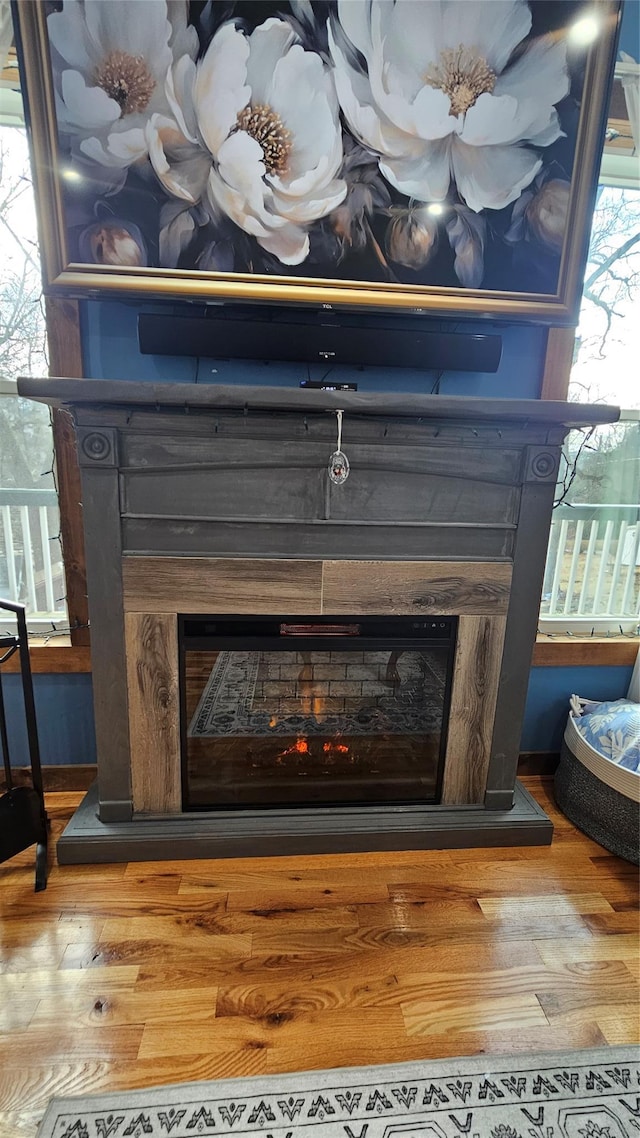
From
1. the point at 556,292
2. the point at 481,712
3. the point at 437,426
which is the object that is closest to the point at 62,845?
the point at 481,712

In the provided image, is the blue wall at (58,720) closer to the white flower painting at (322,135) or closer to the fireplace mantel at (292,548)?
the fireplace mantel at (292,548)

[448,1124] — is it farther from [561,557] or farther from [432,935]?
[561,557]

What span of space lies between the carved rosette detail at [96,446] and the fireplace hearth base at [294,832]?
42.2 inches

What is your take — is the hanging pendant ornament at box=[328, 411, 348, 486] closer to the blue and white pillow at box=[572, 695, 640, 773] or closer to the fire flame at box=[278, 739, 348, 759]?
the fire flame at box=[278, 739, 348, 759]

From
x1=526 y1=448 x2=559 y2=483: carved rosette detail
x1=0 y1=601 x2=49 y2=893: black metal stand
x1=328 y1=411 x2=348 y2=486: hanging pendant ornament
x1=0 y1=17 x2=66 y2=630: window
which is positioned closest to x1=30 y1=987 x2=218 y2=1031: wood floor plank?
x1=0 y1=601 x2=49 y2=893: black metal stand

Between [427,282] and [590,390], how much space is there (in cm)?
Answer: 80

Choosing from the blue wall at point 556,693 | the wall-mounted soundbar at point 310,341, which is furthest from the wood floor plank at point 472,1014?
the wall-mounted soundbar at point 310,341

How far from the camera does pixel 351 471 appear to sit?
144cm

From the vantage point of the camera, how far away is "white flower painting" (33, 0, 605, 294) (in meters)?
1.31

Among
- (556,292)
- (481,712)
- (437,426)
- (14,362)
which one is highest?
(556,292)

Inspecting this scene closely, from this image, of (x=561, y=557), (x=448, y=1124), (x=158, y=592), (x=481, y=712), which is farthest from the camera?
(x=561, y=557)

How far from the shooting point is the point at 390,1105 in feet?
3.35

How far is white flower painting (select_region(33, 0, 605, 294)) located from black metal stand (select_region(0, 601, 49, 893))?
1.06 meters

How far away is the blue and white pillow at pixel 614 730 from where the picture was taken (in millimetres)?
1665
